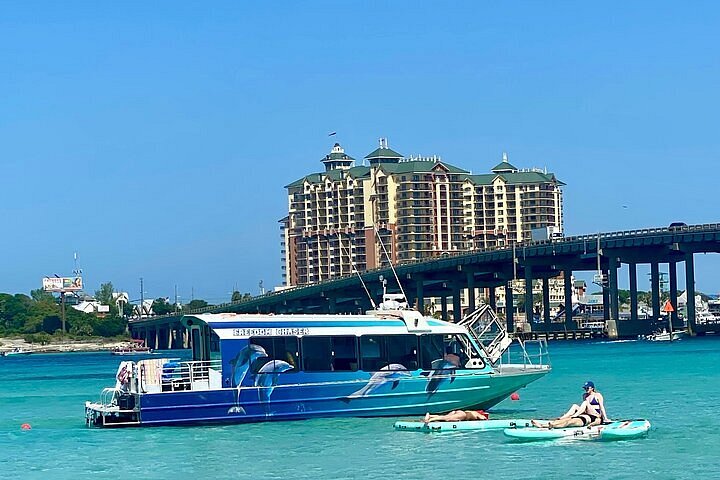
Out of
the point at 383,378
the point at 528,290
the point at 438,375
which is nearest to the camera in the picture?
the point at 383,378

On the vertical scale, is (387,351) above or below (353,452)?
above

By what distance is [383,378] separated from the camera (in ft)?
127

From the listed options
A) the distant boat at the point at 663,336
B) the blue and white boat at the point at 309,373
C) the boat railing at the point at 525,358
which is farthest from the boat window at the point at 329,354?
the distant boat at the point at 663,336

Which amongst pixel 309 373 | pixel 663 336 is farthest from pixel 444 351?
pixel 663 336

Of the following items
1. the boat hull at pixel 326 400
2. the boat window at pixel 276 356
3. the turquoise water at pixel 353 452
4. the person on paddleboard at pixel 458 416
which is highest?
the boat window at pixel 276 356

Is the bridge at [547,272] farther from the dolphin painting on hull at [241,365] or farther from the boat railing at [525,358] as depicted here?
the dolphin painting on hull at [241,365]

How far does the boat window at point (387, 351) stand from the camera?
38.7 meters

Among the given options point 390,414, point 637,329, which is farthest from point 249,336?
point 637,329

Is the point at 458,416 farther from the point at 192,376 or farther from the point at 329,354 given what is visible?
the point at 192,376

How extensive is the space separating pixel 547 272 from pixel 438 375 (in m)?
143

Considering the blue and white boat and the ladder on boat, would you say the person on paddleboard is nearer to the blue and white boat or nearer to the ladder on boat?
the blue and white boat

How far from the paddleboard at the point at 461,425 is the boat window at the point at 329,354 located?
Result: 2.24 m

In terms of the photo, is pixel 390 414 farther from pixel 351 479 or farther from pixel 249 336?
pixel 351 479

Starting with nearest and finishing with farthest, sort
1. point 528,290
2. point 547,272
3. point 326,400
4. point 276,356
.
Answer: point 276,356 < point 326,400 < point 528,290 < point 547,272
